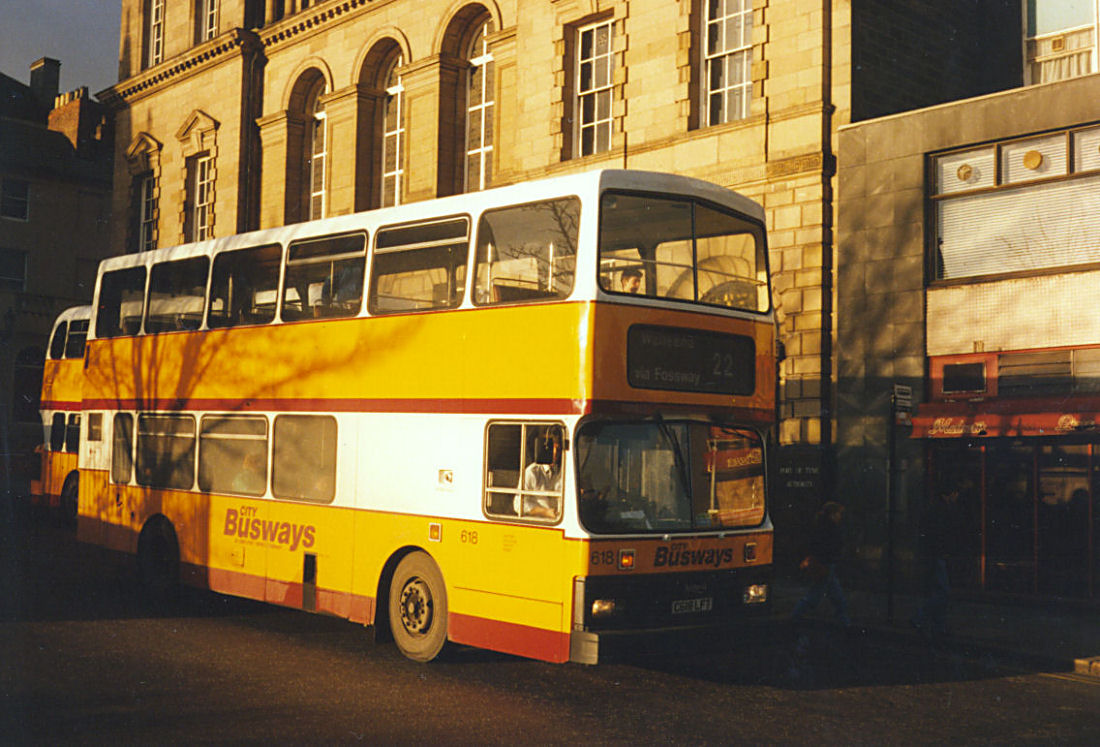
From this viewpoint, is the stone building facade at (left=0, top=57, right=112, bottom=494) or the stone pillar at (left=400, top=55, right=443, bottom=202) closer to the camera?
the stone pillar at (left=400, top=55, right=443, bottom=202)

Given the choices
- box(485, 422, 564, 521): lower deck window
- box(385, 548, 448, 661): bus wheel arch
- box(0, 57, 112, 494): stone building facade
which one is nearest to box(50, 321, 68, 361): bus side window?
box(385, 548, 448, 661): bus wheel arch

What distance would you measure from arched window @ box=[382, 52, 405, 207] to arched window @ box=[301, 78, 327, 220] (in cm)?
257

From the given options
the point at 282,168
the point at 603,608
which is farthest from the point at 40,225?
the point at 603,608

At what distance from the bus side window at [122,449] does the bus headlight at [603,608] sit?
8.49 metres

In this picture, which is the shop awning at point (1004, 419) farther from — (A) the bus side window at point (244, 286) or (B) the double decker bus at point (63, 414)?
(B) the double decker bus at point (63, 414)

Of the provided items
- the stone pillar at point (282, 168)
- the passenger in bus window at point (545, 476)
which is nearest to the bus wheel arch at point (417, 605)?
the passenger in bus window at point (545, 476)

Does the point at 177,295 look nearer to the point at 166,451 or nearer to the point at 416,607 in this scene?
the point at 166,451

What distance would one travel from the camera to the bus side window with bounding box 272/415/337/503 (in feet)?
38.9

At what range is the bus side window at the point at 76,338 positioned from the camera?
79.9ft

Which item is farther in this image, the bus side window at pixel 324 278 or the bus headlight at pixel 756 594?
the bus side window at pixel 324 278

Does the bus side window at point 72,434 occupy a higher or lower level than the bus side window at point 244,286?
lower

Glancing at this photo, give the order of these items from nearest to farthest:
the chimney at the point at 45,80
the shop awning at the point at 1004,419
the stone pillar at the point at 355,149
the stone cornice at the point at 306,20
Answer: the shop awning at the point at 1004,419, the stone pillar at the point at 355,149, the stone cornice at the point at 306,20, the chimney at the point at 45,80

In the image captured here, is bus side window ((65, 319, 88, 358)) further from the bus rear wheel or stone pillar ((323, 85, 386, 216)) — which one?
the bus rear wheel

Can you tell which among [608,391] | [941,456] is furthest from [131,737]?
[941,456]
